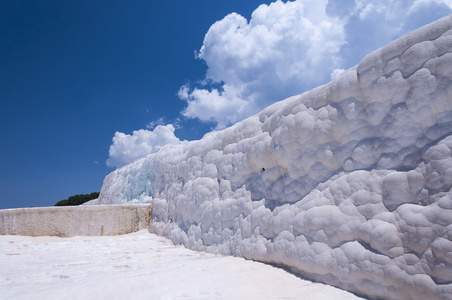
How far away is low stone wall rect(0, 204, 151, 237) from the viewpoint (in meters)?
6.42

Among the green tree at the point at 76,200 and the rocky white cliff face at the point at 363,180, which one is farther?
the green tree at the point at 76,200

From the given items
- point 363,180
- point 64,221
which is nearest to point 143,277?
point 363,180

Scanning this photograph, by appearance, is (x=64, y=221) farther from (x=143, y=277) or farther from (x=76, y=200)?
(x=76, y=200)

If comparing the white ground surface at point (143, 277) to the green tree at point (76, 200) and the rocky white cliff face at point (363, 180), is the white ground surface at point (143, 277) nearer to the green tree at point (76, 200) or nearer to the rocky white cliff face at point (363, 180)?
the rocky white cliff face at point (363, 180)

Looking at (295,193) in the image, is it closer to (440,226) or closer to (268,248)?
(268,248)

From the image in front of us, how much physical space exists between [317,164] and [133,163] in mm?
8177

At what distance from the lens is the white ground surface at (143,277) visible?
2.39 m

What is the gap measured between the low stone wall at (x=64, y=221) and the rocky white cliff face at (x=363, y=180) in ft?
11.7

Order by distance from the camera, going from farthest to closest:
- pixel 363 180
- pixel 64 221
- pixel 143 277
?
pixel 64 221, pixel 143 277, pixel 363 180

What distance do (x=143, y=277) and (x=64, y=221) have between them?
14.7 feet

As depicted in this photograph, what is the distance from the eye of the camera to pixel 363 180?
243 centimetres

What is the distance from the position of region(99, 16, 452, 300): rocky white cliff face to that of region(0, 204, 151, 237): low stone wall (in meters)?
3.56

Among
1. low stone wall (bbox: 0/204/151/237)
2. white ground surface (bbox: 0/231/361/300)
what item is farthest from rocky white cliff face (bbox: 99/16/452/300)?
low stone wall (bbox: 0/204/151/237)

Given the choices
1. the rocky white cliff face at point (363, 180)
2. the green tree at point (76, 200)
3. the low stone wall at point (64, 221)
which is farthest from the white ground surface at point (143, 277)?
the green tree at point (76, 200)
